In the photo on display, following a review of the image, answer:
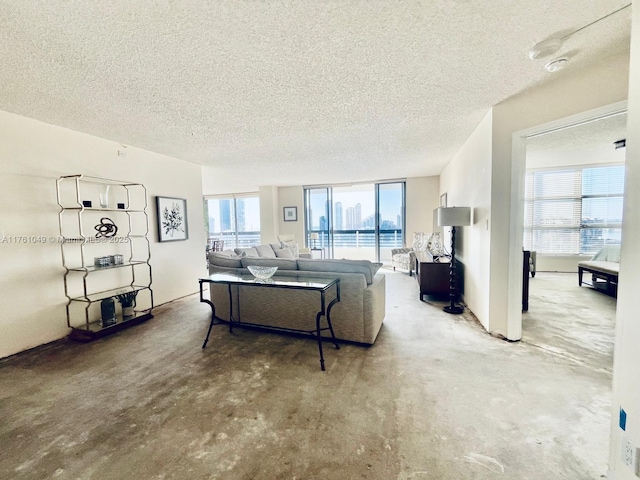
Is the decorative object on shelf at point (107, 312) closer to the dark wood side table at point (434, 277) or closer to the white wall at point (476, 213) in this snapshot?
the dark wood side table at point (434, 277)

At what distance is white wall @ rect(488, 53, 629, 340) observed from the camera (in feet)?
7.77

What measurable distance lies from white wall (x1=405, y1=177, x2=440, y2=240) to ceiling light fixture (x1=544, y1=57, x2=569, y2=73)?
16.4 ft

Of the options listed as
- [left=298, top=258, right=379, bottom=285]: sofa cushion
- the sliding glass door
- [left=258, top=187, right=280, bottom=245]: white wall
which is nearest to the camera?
[left=298, top=258, right=379, bottom=285]: sofa cushion

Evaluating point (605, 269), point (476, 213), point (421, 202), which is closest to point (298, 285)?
point (476, 213)

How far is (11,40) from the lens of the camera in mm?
1658

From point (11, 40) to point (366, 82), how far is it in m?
2.32

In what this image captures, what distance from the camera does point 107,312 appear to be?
3275mm

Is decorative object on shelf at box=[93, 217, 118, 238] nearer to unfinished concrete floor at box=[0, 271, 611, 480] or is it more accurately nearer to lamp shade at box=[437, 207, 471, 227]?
unfinished concrete floor at box=[0, 271, 611, 480]

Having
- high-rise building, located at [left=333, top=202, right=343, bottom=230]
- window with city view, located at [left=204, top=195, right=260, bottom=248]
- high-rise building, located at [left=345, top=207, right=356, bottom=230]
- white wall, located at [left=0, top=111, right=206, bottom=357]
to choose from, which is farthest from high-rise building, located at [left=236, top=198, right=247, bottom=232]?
white wall, located at [left=0, top=111, right=206, bottom=357]

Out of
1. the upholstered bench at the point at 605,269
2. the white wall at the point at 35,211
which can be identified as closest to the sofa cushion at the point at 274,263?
the white wall at the point at 35,211

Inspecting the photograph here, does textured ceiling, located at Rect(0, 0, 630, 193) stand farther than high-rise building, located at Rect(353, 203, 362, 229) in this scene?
No

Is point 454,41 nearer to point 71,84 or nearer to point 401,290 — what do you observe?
point 71,84

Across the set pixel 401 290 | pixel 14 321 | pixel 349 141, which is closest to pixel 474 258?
→ pixel 401 290

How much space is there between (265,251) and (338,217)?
10.8 feet
